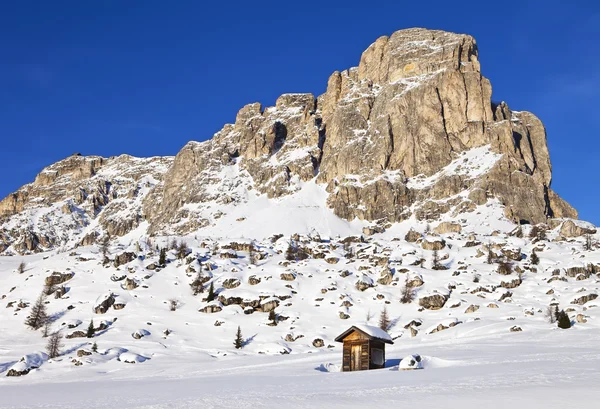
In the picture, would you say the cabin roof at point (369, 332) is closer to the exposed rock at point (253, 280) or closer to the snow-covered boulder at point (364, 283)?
the snow-covered boulder at point (364, 283)

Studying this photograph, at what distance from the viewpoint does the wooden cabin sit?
36.5 meters

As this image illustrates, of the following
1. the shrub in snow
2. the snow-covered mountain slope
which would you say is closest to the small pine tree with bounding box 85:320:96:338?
the snow-covered mountain slope

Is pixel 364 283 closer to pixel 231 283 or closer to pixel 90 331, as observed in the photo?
pixel 231 283

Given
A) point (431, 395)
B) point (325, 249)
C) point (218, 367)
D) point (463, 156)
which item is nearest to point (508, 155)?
point (463, 156)

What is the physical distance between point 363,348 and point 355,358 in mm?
918

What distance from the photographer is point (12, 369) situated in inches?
1918

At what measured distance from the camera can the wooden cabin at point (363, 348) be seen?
3647 cm

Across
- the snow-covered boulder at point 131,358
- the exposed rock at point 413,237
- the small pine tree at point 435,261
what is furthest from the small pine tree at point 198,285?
the exposed rock at point 413,237

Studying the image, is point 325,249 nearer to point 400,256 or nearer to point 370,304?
point 400,256

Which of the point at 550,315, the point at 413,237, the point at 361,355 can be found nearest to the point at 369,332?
the point at 361,355

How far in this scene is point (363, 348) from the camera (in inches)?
→ 1448

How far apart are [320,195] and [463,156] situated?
49.2 m

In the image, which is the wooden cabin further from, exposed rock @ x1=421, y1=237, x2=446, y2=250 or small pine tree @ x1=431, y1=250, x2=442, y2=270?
exposed rock @ x1=421, y1=237, x2=446, y2=250

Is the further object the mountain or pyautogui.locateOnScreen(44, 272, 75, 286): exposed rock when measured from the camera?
pyautogui.locateOnScreen(44, 272, 75, 286): exposed rock
